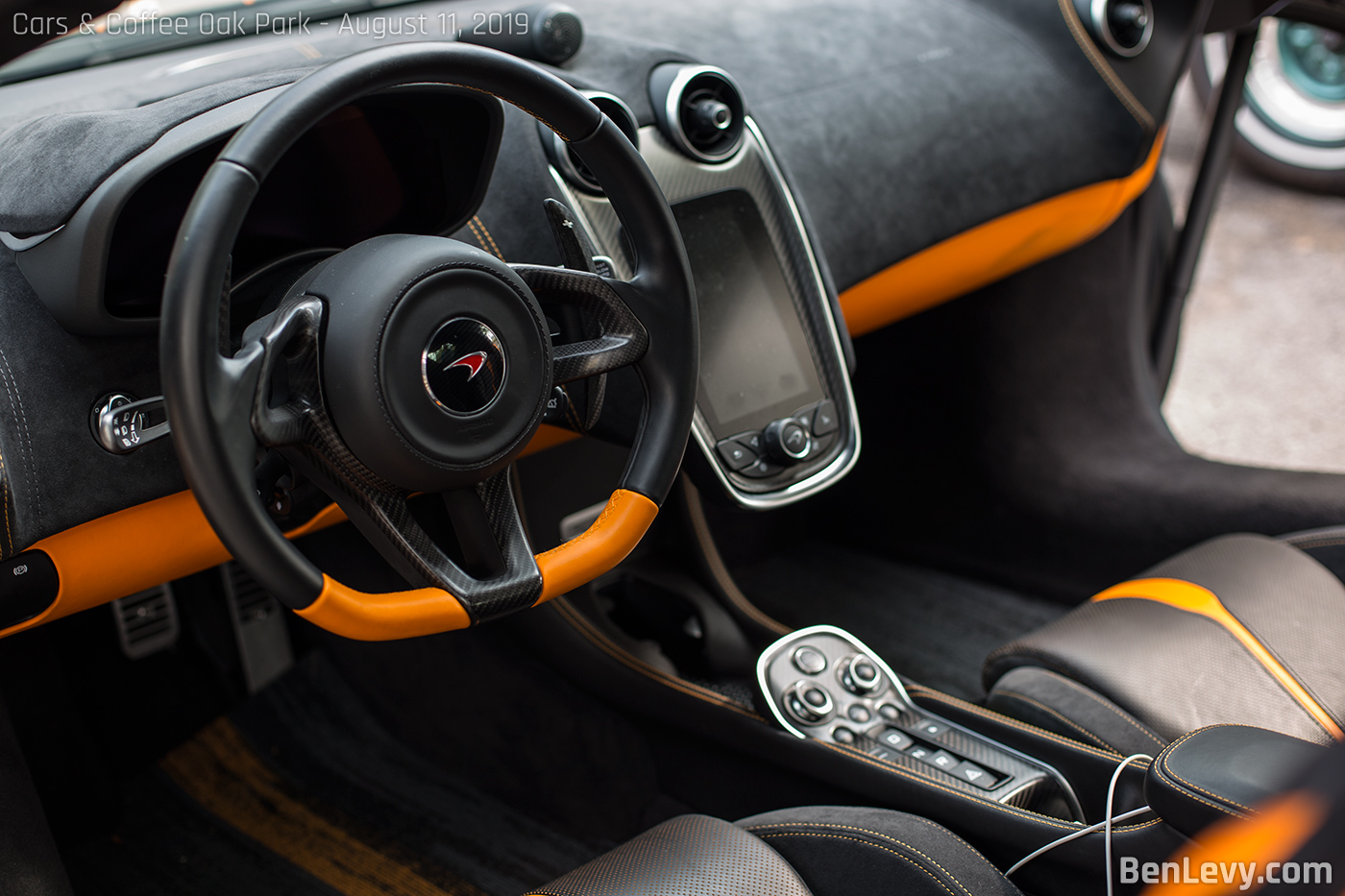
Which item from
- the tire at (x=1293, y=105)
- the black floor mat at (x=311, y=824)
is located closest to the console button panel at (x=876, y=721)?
the black floor mat at (x=311, y=824)

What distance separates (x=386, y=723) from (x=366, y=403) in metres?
1.11

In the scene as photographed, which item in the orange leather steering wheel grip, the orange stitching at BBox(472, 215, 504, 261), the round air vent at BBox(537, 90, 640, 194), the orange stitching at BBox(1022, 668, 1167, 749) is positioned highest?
the round air vent at BBox(537, 90, 640, 194)

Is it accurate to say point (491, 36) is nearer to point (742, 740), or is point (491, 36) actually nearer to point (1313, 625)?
point (742, 740)

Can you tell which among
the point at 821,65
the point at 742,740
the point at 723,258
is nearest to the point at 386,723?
the point at 742,740

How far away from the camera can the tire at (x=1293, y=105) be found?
383cm

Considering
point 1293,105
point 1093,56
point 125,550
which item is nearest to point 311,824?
point 125,550

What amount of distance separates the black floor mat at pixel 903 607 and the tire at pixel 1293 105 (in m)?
2.84

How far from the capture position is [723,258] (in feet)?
4.04

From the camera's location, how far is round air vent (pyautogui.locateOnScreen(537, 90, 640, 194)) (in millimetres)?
1096

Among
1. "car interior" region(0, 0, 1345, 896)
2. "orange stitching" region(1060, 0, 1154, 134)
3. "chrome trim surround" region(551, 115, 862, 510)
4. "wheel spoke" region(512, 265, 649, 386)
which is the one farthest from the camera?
"orange stitching" region(1060, 0, 1154, 134)

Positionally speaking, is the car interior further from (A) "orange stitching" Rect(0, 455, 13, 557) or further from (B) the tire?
(B) the tire

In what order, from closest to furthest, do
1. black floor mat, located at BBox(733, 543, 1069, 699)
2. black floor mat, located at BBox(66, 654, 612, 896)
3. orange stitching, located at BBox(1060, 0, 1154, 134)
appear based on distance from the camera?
black floor mat, located at BBox(66, 654, 612, 896), orange stitching, located at BBox(1060, 0, 1154, 134), black floor mat, located at BBox(733, 543, 1069, 699)

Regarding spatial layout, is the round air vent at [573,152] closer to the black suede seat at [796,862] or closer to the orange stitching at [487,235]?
the orange stitching at [487,235]

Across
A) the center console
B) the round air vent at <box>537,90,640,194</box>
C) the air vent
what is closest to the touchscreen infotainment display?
the center console
